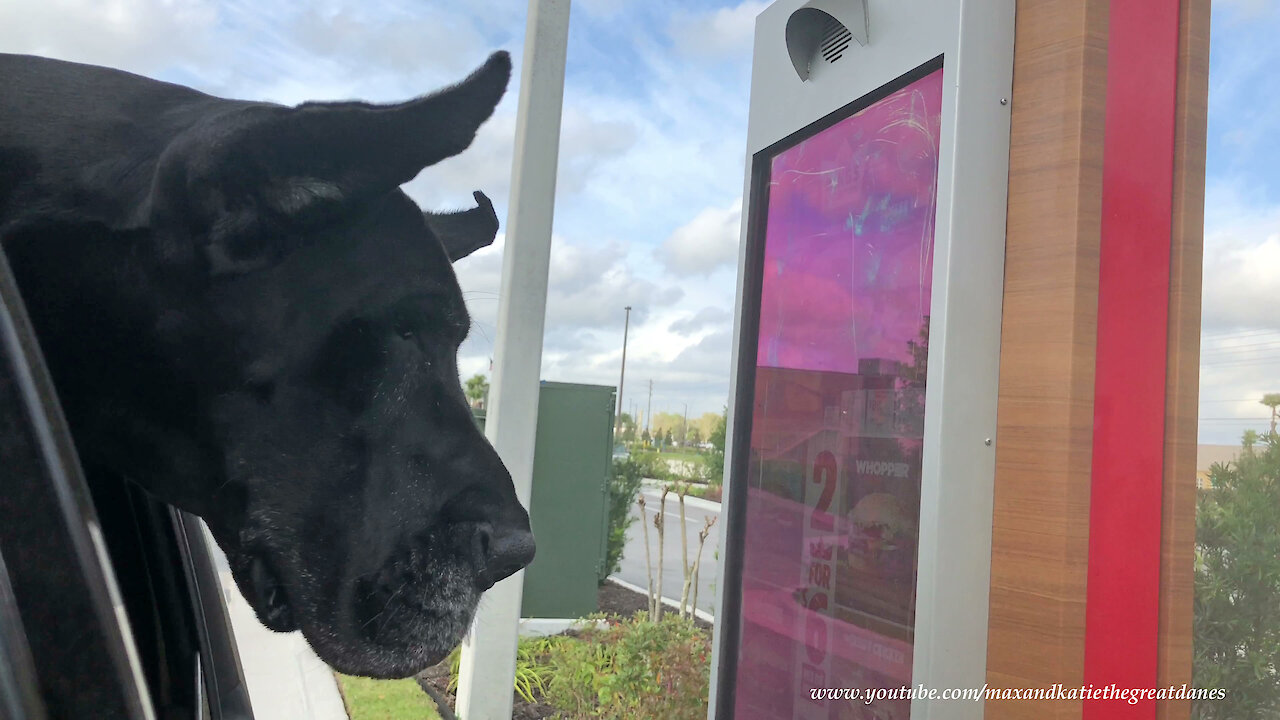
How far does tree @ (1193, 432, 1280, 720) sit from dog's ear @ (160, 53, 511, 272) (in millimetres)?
1933

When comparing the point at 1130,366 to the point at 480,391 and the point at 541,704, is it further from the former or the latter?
the point at 541,704

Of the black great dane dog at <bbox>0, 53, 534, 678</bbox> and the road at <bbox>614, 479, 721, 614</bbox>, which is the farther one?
the road at <bbox>614, 479, 721, 614</bbox>

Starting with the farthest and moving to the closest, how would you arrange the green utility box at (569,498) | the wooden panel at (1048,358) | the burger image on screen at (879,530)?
the green utility box at (569,498)
the burger image on screen at (879,530)
the wooden panel at (1048,358)

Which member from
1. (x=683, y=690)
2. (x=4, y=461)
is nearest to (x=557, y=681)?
(x=683, y=690)

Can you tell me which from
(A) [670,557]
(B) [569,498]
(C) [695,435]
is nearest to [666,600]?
(A) [670,557]

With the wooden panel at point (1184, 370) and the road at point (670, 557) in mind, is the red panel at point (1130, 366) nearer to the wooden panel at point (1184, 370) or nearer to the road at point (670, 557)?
the wooden panel at point (1184, 370)

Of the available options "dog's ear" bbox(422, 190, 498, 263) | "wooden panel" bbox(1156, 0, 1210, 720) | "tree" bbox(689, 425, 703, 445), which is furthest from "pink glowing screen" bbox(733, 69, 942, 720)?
"tree" bbox(689, 425, 703, 445)

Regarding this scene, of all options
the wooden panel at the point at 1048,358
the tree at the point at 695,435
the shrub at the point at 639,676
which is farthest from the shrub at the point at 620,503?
the wooden panel at the point at 1048,358

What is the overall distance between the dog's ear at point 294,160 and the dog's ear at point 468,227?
0.26m

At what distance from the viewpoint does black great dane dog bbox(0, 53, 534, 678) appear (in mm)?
568

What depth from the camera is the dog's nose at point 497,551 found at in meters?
0.75

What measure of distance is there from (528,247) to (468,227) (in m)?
1.57

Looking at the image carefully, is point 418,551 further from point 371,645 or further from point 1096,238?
point 1096,238

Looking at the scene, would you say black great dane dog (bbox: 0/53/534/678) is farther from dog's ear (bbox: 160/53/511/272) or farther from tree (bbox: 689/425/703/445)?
tree (bbox: 689/425/703/445)
